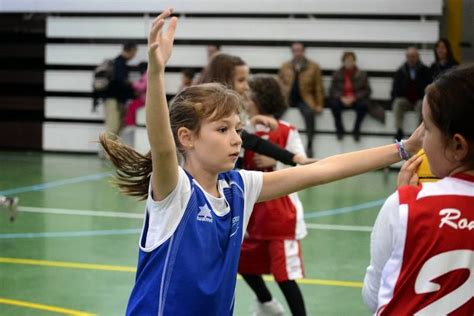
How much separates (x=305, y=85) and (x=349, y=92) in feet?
2.35

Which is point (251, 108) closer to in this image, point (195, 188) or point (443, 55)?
point (195, 188)

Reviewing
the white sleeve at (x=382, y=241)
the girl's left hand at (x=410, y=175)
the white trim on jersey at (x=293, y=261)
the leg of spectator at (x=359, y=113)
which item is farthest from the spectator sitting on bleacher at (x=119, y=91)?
the white sleeve at (x=382, y=241)

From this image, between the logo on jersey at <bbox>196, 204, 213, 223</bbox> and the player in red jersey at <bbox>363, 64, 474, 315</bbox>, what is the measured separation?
0.83 meters

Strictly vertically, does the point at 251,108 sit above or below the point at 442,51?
below

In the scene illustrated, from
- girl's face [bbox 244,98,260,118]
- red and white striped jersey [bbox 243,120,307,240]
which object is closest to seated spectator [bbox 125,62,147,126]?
girl's face [bbox 244,98,260,118]

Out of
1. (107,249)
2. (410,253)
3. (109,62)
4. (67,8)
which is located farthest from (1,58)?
(410,253)

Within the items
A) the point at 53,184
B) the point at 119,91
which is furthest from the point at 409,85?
the point at 53,184

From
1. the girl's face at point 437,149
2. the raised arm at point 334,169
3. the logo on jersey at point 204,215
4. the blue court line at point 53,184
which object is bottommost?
the blue court line at point 53,184

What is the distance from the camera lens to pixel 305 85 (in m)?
13.6

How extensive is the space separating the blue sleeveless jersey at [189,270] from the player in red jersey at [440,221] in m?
0.81

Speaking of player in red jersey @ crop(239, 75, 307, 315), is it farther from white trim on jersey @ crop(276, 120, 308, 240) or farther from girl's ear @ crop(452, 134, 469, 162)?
girl's ear @ crop(452, 134, 469, 162)

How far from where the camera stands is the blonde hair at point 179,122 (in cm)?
285

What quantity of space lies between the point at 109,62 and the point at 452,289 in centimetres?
1279

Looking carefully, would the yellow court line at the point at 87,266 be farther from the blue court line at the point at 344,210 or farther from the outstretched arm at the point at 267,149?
the blue court line at the point at 344,210
